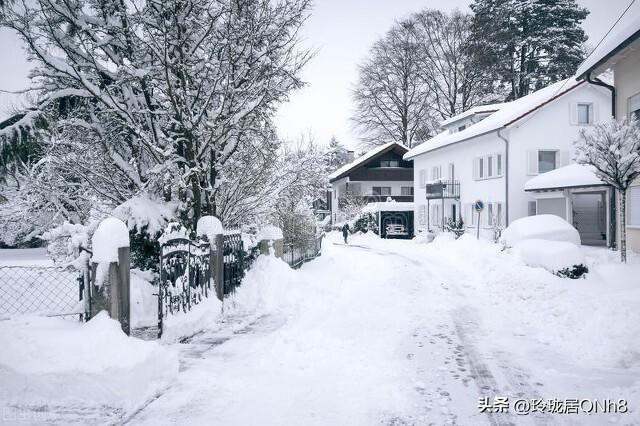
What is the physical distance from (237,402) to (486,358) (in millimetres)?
3750

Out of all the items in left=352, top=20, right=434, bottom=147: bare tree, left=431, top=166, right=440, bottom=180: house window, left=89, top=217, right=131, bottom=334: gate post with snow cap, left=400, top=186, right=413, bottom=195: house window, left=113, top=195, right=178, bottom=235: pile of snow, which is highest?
left=352, top=20, right=434, bottom=147: bare tree

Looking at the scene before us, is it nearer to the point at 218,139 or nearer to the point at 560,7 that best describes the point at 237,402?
the point at 218,139

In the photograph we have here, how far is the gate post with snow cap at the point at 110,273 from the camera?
592cm

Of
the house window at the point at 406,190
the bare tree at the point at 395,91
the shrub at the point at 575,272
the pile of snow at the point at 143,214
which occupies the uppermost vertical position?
the bare tree at the point at 395,91

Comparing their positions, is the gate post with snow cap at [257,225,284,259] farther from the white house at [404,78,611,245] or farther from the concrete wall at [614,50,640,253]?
the white house at [404,78,611,245]

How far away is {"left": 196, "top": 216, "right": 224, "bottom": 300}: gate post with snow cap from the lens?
9445 millimetres

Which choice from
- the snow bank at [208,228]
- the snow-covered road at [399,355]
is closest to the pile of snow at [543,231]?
the snow-covered road at [399,355]

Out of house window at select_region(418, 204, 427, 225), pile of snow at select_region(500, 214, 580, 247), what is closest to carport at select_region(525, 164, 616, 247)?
pile of snow at select_region(500, 214, 580, 247)

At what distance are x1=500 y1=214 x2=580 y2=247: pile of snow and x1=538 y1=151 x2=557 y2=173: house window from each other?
9.01 m

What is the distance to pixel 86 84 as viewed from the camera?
8828 mm

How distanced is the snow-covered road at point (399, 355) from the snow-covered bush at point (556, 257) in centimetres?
90

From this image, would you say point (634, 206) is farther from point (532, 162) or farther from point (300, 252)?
point (300, 252)

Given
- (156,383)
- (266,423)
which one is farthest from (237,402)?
(156,383)

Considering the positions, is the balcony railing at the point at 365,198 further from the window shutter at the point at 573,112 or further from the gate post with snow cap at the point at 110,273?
the gate post with snow cap at the point at 110,273
